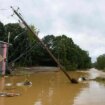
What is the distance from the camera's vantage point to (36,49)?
68312 mm

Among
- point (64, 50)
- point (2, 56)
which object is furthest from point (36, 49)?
point (2, 56)

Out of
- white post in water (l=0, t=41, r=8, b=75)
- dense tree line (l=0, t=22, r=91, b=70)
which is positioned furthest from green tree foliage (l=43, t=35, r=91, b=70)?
white post in water (l=0, t=41, r=8, b=75)

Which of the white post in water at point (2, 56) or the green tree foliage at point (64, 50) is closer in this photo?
the white post in water at point (2, 56)

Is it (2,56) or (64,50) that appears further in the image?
(64,50)

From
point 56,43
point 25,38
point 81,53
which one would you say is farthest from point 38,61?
point 81,53

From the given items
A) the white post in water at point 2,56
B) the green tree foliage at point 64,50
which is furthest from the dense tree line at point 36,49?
the white post in water at point 2,56

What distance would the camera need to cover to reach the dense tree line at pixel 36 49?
5878 cm

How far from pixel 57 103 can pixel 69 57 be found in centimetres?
5934

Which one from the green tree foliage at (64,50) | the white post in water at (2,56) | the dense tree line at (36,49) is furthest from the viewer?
the green tree foliage at (64,50)

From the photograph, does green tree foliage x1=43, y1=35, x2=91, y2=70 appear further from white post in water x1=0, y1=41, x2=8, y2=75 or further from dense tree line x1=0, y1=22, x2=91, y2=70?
white post in water x1=0, y1=41, x2=8, y2=75

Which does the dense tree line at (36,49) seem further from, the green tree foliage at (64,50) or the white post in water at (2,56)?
the white post in water at (2,56)

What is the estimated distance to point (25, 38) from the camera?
59281mm

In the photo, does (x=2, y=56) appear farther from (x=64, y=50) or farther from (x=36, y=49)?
(x=64, y=50)

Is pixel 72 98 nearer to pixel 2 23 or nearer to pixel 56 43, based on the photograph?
pixel 2 23
